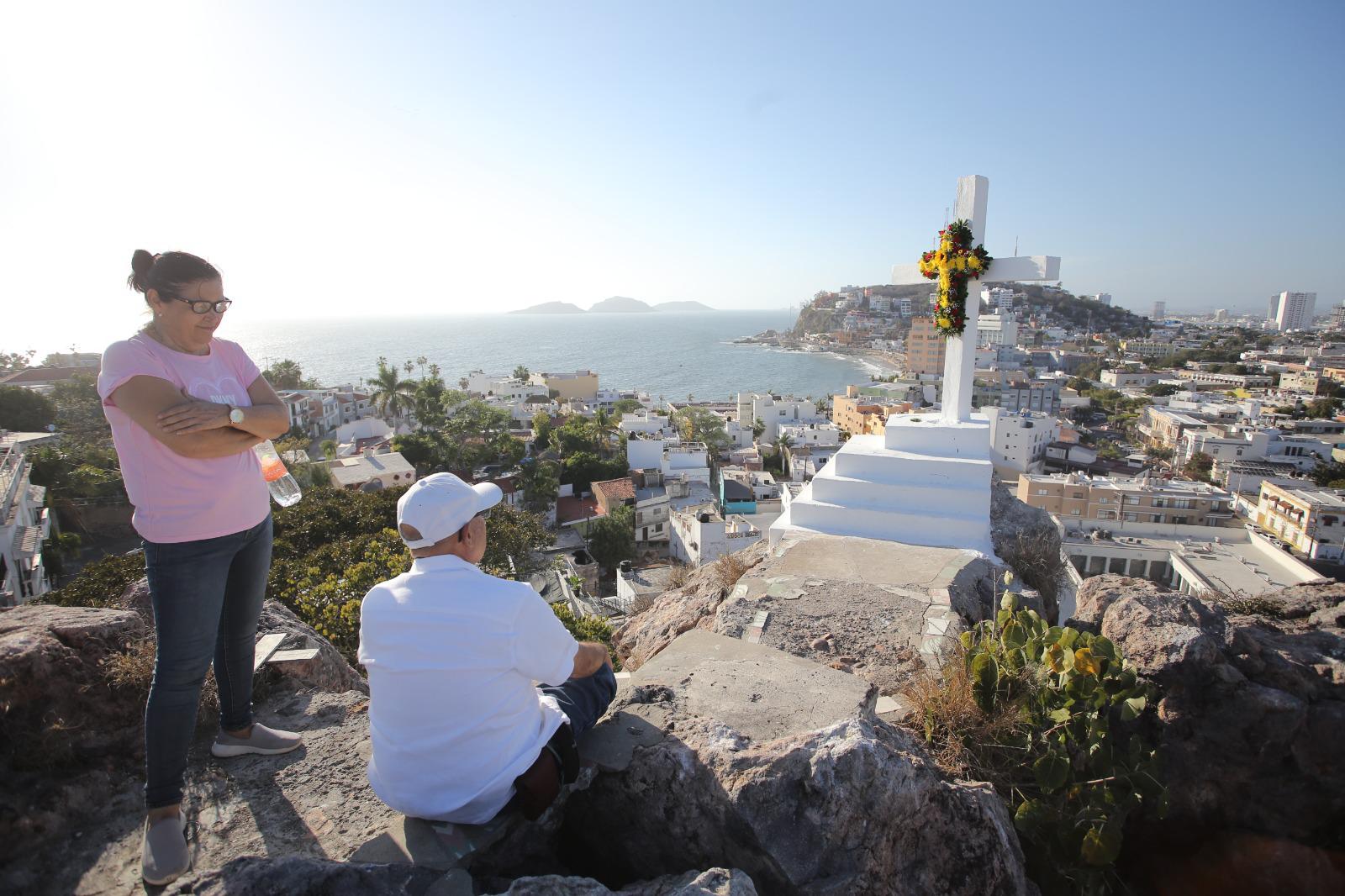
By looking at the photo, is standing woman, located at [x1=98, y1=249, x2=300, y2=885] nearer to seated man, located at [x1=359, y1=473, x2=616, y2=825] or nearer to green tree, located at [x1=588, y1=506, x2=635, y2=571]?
seated man, located at [x1=359, y1=473, x2=616, y2=825]

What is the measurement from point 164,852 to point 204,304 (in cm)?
157

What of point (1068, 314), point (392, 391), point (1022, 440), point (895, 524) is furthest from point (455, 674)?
point (1068, 314)

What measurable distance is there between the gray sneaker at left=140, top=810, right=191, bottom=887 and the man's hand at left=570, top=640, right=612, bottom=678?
115 centimetres

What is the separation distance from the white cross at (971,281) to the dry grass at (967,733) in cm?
507

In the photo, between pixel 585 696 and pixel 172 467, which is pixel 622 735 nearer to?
pixel 585 696

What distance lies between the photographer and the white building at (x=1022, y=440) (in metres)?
39.0

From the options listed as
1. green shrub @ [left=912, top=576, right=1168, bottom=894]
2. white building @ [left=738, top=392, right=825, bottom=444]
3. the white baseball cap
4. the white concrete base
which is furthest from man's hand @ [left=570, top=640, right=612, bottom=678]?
white building @ [left=738, top=392, right=825, bottom=444]

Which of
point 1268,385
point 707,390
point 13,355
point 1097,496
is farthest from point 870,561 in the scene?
point 1268,385

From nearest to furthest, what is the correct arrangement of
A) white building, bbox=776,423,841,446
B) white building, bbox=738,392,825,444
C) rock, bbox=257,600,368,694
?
rock, bbox=257,600,368,694
white building, bbox=776,423,841,446
white building, bbox=738,392,825,444

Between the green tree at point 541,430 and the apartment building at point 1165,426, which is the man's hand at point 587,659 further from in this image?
the apartment building at point 1165,426

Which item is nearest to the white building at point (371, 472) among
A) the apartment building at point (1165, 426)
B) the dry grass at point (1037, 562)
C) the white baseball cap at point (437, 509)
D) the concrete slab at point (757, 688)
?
the dry grass at point (1037, 562)

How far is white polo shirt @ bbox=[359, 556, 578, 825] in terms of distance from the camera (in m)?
1.75

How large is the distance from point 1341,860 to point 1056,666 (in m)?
1.26

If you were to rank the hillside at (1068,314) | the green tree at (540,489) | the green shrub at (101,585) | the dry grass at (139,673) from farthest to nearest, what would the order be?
the hillside at (1068,314), the green tree at (540,489), the green shrub at (101,585), the dry grass at (139,673)
